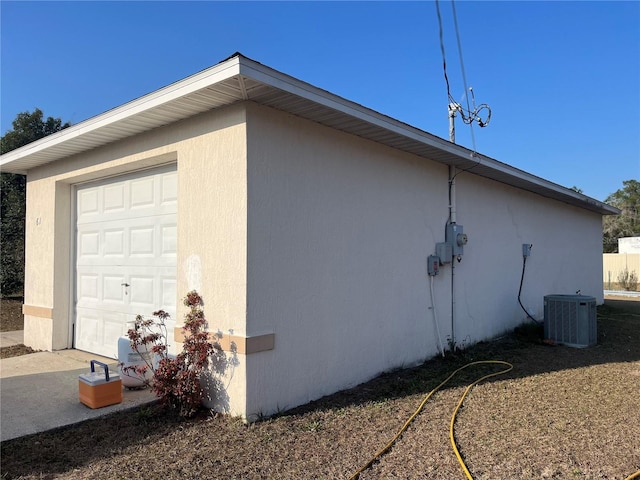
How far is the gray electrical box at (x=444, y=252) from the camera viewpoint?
22.6 feet

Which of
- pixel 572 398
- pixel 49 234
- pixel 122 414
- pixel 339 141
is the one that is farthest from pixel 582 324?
pixel 49 234

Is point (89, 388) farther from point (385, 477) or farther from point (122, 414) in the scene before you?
point (385, 477)

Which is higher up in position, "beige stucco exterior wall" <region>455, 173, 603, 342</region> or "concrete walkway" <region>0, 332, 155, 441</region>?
"beige stucco exterior wall" <region>455, 173, 603, 342</region>

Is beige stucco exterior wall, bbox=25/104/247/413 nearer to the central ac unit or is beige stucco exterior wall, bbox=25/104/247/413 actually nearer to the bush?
the central ac unit

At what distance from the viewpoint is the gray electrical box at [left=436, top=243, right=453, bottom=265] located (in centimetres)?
689

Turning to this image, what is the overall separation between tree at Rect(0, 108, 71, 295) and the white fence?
2603 cm

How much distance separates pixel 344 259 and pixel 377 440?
2.07m

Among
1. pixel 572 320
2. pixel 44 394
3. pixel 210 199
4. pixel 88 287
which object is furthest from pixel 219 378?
pixel 572 320

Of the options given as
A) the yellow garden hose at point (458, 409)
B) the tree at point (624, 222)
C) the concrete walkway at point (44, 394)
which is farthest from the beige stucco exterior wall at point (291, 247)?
the tree at point (624, 222)

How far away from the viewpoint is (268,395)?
4.43m

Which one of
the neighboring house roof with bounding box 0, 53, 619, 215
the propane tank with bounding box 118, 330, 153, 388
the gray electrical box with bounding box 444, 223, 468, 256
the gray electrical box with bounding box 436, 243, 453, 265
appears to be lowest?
the propane tank with bounding box 118, 330, 153, 388

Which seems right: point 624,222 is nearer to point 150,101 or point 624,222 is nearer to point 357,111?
point 357,111

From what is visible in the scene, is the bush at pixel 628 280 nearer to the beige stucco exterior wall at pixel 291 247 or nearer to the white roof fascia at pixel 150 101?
the beige stucco exterior wall at pixel 291 247

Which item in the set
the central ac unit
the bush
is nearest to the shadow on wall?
the central ac unit
